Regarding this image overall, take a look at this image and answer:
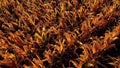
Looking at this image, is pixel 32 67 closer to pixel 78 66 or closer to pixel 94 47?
pixel 78 66

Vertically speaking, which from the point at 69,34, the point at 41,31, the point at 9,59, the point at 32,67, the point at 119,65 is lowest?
the point at 119,65

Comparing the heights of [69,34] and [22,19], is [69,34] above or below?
below

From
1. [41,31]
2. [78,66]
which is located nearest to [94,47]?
[78,66]

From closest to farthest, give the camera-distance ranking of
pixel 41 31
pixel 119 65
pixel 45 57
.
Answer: pixel 119 65 < pixel 45 57 < pixel 41 31

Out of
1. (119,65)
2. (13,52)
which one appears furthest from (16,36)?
(119,65)

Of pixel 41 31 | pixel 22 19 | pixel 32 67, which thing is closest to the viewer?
pixel 32 67

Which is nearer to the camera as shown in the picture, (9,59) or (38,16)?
(9,59)
